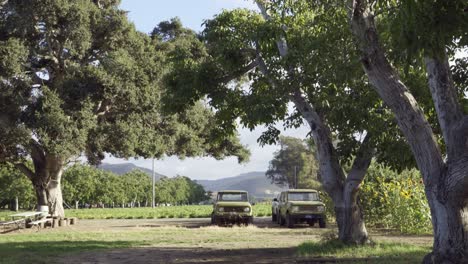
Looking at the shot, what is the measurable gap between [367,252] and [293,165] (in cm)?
8688

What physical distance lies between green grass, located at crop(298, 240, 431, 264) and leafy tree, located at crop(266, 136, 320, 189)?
73628 millimetres

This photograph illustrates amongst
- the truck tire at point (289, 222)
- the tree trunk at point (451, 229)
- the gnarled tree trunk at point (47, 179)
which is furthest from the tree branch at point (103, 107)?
the tree trunk at point (451, 229)

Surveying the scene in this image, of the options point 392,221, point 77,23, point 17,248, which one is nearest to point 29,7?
point 77,23

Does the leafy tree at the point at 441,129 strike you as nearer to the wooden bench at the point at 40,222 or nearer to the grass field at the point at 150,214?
the wooden bench at the point at 40,222

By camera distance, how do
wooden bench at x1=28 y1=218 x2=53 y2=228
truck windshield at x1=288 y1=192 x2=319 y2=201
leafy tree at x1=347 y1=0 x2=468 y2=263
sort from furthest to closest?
1. wooden bench at x1=28 y1=218 x2=53 y2=228
2. truck windshield at x1=288 y1=192 x2=319 y2=201
3. leafy tree at x1=347 y1=0 x2=468 y2=263

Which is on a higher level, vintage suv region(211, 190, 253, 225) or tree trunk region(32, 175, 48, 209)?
tree trunk region(32, 175, 48, 209)

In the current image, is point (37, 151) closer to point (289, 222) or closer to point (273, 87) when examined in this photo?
point (289, 222)

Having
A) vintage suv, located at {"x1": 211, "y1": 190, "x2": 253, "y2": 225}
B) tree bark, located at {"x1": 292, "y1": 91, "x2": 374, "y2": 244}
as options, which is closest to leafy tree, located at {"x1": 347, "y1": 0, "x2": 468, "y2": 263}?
tree bark, located at {"x1": 292, "y1": 91, "x2": 374, "y2": 244}

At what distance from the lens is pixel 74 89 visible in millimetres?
26703

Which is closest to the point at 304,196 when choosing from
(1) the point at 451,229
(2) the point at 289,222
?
(2) the point at 289,222

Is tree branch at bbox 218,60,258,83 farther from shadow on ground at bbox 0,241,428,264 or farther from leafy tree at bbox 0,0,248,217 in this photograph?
leafy tree at bbox 0,0,248,217

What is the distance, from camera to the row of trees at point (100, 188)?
224 feet

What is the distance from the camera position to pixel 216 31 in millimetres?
13648

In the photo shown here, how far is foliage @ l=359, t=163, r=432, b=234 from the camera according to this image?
1856 cm
